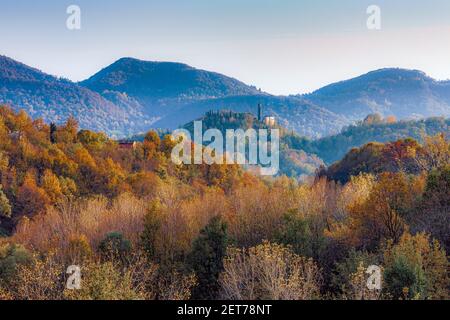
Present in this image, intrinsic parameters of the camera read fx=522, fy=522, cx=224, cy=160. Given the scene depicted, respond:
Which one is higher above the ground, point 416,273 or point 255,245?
point 416,273

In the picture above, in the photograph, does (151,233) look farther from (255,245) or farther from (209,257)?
(255,245)

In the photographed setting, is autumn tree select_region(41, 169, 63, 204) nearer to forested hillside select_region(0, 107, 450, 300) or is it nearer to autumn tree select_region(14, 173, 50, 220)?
autumn tree select_region(14, 173, 50, 220)

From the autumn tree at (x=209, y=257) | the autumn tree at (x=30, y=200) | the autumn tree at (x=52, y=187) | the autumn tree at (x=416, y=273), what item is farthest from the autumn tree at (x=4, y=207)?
the autumn tree at (x=416, y=273)

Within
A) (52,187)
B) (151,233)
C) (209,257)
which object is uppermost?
(52,187)

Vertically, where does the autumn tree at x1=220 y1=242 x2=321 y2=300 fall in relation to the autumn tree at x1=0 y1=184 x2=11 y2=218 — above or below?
above

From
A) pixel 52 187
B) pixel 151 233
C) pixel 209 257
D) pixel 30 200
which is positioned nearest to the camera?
pixel 209 257

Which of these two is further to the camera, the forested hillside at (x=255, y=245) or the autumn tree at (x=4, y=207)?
the autumn tree at (x=4, y=207)

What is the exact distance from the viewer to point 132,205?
145ft

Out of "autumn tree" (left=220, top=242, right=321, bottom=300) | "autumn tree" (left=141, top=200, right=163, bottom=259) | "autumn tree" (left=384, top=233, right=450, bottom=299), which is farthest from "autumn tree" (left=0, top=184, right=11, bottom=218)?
"autumn tree" (left=384, top=233, right=450, bottom=299)

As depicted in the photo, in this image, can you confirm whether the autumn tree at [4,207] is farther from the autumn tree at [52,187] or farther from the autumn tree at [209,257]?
the autumn tree at [209,257]

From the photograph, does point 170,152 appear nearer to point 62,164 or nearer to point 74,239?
point 62,164

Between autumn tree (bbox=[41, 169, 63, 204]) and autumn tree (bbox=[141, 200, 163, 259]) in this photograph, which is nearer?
autumn tree (bbox=[141, 200, 163, 259])

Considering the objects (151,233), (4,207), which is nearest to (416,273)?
(151,233)
